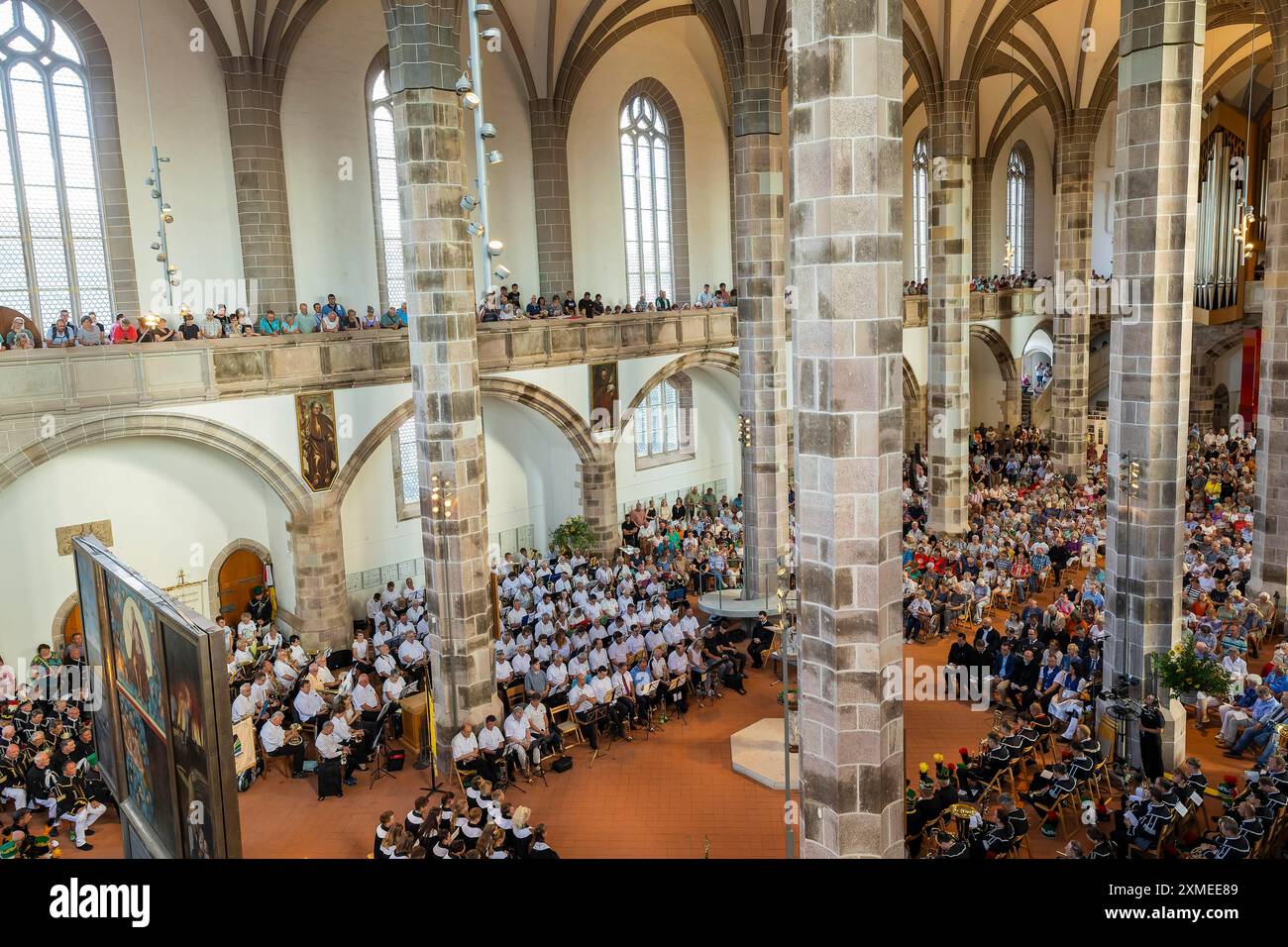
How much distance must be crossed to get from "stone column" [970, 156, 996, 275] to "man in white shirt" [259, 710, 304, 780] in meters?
29.5

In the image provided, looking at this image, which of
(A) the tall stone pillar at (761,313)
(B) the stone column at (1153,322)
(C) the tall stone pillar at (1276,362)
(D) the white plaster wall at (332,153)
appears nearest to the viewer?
(B) the stone column at (1153,322)

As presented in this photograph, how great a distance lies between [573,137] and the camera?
23.1m

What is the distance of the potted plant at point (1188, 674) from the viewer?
39.1 feet

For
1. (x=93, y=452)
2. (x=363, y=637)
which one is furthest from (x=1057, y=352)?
(x=93, y=452)

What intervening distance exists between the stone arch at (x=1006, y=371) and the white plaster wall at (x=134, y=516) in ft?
83.3

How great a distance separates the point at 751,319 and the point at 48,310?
12399 millimetres

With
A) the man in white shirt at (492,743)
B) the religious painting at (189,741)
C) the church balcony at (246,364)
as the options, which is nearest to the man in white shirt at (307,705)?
the man in white shirt at (492,743)

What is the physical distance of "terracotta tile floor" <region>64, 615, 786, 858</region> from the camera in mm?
11414

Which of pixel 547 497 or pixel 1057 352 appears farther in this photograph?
pixel 1057 352

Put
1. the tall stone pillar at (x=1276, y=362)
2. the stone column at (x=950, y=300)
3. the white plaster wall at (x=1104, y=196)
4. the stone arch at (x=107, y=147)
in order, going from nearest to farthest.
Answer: the stone arch at (x=107, y=147)
the tall stone pillar at (x=1276, y=362)
the stone column at (x=950, y=300)
the white plaster wall at (x=1104, y=196)

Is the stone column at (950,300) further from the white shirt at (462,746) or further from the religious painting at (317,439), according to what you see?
the white shirt at (462,746)

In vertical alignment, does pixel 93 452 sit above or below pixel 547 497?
above

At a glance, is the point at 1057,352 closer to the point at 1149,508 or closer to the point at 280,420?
the point at 1149,508

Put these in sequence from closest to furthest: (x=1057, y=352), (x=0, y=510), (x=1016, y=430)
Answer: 1. (x=0, y=510)
2. (x=1057, y=352)
3. (x=1016, y=430)
